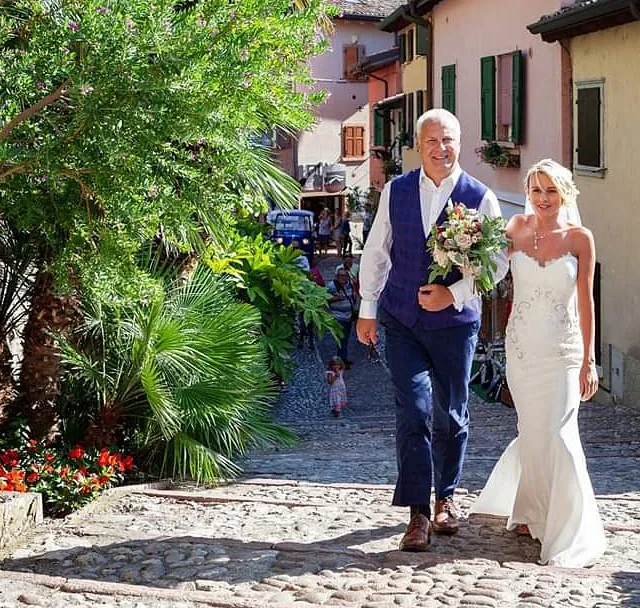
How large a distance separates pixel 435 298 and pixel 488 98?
55.8 ft

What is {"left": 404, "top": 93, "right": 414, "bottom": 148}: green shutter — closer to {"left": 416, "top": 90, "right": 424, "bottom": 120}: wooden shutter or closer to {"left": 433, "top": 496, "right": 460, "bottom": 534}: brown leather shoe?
{"left": 416, "top": 90, "right": 424, "bottom": 120}: wooden shutter

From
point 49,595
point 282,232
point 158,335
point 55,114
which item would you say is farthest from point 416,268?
point 282,232

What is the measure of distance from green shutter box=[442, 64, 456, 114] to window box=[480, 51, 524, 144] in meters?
2.84

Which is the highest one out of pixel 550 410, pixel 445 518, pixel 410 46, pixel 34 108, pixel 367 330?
pixel 410 46

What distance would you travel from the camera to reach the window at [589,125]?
16.5 meters

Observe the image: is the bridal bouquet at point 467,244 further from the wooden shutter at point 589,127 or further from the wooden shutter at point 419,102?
the wooden shutter at point 419,102

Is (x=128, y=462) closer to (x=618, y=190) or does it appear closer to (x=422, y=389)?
(x=422, y=389)

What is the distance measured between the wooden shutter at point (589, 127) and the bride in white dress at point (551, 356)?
10.7m

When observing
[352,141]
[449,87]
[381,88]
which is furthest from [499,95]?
[352,141]

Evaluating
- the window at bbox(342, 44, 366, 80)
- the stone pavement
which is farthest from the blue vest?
the window at bbox(342, 44, 366, 80)

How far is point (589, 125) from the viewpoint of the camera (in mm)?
17078

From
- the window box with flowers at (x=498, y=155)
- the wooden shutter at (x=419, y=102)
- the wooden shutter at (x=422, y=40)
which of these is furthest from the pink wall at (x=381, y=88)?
the window box with flowers at (x=498, y=155)

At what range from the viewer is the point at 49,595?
17.2 feet

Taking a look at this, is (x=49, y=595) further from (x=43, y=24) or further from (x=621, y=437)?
(x=621, y=437)
